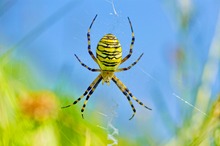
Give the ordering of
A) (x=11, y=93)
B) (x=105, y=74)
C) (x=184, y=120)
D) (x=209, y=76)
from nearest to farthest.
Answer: (x=11, y=93) → (x=184, y=120) → (x=209, y=76) → (x=105, y=74)

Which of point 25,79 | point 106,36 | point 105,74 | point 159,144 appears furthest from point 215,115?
point 105,74

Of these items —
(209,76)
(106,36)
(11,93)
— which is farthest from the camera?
(106,36)

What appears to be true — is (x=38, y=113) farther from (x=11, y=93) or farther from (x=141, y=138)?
(x=141, y=138)

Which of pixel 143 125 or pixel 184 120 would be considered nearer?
pixel 184 120

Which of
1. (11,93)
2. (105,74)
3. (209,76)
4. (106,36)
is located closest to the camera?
(11,93)

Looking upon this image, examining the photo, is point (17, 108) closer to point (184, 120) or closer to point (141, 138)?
point (141, 138)

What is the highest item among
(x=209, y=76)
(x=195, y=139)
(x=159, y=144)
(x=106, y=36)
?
(x=106, y=36)

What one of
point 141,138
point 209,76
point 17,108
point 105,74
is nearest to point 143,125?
point 141,138

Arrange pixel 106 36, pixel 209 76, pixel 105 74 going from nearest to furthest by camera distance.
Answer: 1. pixel 209 76
2. pixel 106 36
3. pixel 105 74

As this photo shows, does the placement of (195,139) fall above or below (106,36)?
below
